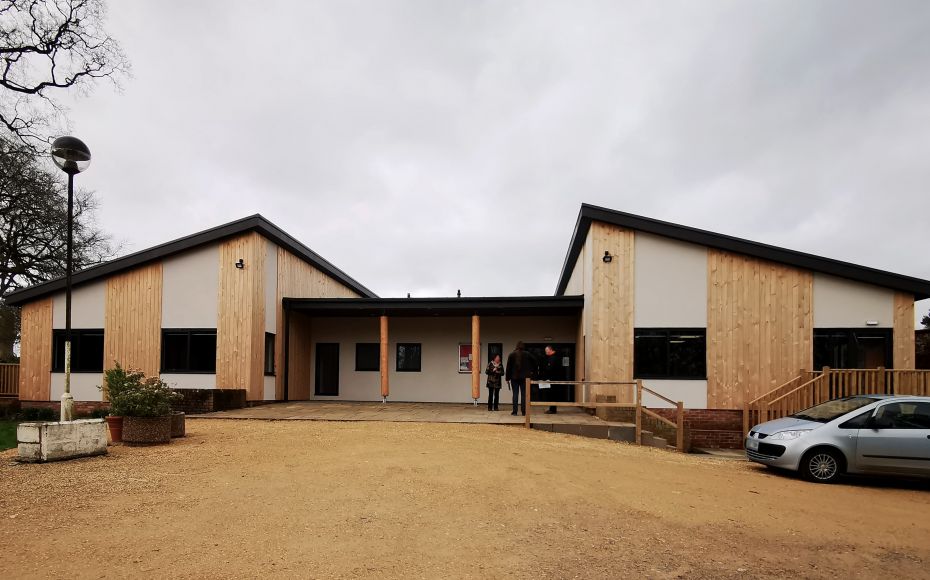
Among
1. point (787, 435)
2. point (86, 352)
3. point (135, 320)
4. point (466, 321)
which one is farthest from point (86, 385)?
point (787, 435)

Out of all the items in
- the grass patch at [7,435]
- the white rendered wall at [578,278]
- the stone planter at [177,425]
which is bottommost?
the grass patch at [7,435]

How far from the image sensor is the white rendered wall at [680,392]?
45.3 feet

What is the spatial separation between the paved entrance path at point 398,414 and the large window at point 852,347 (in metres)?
5.76

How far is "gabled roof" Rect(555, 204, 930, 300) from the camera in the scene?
13297 millimetres

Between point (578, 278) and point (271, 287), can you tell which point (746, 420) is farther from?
point (271, 287)

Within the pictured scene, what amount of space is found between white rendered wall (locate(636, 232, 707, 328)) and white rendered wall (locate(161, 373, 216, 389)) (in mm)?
11753

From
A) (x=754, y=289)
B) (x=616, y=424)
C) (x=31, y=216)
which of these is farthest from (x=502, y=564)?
(x=31, y=216)

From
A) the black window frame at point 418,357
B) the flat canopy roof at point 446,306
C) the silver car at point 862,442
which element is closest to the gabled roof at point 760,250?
the flat canopy roof at point 446,306

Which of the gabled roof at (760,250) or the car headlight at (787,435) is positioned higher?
the gabled roof at (760,250)

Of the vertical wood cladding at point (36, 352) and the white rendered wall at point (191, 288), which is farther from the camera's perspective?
the vertical wood cladding at point (36, 352)

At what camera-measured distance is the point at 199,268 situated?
54.3 ft

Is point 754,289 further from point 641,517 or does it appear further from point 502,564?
point 502,564

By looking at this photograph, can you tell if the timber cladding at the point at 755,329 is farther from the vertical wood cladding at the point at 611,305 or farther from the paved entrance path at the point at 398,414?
the paved entrance path at the point at 398,414

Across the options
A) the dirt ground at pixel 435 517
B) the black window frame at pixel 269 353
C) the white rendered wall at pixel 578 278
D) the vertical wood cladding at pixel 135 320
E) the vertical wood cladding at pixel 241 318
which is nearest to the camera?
the dirt ground at pixel 435 517
